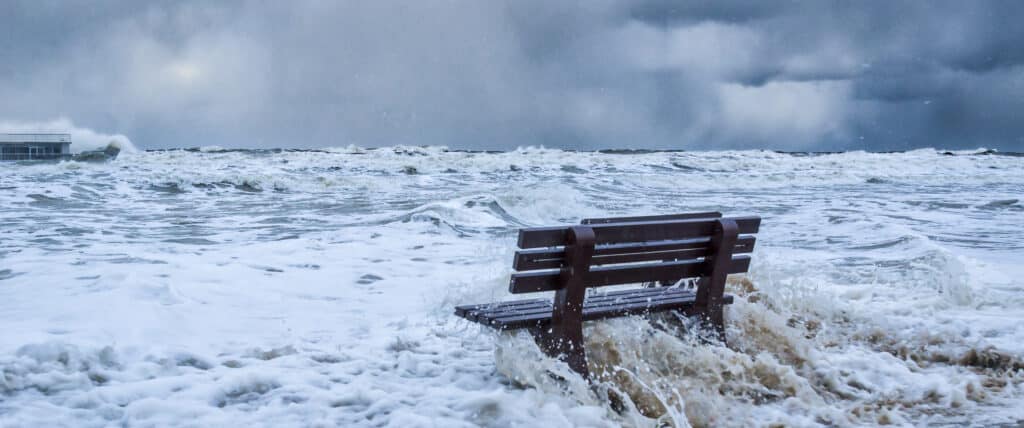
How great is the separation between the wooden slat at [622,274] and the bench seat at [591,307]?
0.17 metres

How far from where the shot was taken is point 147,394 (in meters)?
4.05

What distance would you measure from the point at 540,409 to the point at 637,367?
2.37 ft

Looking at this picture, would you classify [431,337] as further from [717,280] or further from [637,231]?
[717,280]

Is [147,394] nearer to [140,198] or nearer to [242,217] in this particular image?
[242,217]

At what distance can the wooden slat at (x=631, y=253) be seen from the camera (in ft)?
13.2

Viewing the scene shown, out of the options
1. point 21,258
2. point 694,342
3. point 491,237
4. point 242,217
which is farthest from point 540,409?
point 242,217

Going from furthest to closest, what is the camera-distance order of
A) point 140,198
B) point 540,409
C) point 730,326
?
point 140,198 < point 730,326 < point 540,409

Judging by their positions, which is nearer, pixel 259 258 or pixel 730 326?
pixel 730 326

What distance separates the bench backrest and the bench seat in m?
0.17

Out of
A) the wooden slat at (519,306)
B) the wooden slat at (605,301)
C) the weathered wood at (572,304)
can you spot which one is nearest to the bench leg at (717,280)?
the wooden slat at (605,301)

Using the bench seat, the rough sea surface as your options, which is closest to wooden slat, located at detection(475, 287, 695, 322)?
the bench seat

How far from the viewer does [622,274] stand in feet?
14.4

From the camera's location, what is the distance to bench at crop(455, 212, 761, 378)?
407cm

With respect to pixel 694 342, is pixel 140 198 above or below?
below
